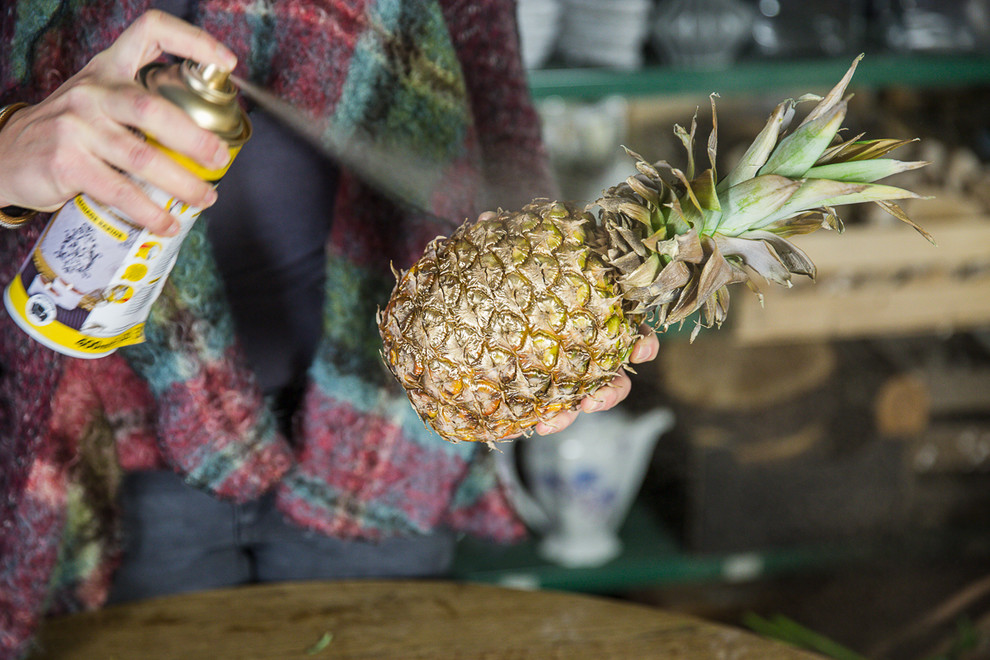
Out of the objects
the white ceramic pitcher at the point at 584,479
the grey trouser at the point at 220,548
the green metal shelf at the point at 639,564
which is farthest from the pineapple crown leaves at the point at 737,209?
the green metal shelf at the point at 639,564

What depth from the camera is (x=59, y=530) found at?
0.94 m

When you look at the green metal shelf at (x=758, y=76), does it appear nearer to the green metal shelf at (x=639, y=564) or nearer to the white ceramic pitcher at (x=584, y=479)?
the white ceramic pitcher at (x=584, y=479)

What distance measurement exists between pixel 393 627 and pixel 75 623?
37 centimetres

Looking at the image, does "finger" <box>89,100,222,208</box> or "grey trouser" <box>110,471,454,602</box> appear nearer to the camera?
"finger" <box>89,100,222,208</box>

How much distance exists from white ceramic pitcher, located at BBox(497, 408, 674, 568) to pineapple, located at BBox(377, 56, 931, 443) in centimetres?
85

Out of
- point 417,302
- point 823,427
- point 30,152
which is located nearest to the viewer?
point 30,152

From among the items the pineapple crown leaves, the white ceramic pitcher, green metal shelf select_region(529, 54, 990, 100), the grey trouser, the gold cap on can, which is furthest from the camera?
A: the white ceramic pitcher

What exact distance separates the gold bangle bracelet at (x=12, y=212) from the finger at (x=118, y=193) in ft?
0.49

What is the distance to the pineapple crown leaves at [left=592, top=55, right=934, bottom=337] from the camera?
0.67 meters

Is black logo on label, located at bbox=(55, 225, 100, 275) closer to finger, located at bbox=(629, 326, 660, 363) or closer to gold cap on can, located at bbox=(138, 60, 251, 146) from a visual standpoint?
gold cap on can, located at bbox=(138, 60, 251, 146)

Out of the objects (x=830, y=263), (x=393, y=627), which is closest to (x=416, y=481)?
(x=393, y=627)

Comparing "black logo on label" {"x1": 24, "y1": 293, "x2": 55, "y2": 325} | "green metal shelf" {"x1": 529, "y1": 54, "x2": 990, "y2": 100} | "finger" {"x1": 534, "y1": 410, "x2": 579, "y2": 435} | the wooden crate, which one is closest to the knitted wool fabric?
"black logo on label" {"x1": 24, "y1": 293, "x2": 55, "y2": 325}

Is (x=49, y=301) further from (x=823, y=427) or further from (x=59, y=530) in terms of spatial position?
(x=823, y=427)

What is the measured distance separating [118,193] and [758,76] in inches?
47.6
